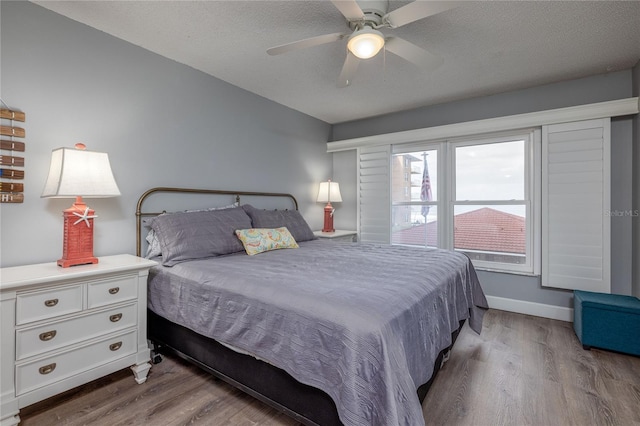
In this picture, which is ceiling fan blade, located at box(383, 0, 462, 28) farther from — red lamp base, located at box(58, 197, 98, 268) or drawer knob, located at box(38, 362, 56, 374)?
drawer knob, located at box(38, 362, 56, 374)

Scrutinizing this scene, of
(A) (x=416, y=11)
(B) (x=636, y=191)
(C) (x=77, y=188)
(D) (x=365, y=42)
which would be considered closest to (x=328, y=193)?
(D) (x=365, y=42)

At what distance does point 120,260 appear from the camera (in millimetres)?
2119

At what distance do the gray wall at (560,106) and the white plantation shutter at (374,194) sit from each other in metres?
0.50

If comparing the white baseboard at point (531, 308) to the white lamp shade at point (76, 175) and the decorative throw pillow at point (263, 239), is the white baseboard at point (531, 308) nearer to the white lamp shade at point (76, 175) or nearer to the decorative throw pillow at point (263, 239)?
the decorative throw pillow at point (263, 239)

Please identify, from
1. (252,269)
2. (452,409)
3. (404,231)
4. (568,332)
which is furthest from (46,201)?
(568,332)

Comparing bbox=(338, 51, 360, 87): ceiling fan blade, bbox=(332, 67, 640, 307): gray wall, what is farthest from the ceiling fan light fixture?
bbox=(332, 67, 640, 307): gray wall

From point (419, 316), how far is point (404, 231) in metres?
2.87

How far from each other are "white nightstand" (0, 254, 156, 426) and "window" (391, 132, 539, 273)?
3.25m

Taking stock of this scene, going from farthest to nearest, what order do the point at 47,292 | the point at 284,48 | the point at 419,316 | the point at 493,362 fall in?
the point at 493,362 < the point at 284,48 < the point at 47,292 < the point at 419,316

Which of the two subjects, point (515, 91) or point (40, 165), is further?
point (515, 91)

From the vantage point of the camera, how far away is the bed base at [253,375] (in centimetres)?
138

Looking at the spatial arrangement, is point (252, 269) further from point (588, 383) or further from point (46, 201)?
point (588, 383)

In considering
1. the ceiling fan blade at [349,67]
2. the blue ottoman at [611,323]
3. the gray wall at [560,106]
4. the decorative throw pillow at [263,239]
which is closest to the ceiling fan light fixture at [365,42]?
the ceiling fan blade at [349,67]

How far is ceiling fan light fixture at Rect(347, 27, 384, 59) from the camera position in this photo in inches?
69.7
